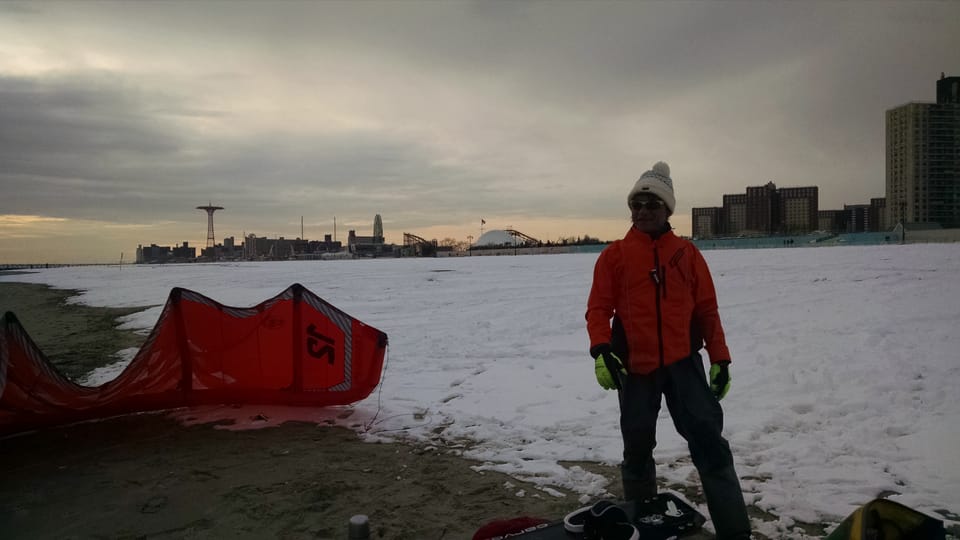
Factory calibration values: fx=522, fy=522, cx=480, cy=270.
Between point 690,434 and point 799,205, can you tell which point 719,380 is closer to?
point 690,434

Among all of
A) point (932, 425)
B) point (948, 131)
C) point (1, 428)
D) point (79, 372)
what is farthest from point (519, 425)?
point (948, 131)

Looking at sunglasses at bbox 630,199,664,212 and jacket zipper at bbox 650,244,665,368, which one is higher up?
sunglasses at bbox 630,199,664,212

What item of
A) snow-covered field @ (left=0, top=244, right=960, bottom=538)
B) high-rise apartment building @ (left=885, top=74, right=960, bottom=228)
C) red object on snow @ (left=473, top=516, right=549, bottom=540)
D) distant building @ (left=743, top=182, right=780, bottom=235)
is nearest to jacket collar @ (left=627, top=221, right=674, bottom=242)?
red object on snow @ (left=473, top=516, right=549, bottom=540)

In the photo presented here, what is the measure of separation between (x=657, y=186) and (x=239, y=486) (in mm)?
3724

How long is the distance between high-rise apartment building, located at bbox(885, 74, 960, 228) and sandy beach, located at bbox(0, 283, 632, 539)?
→ 104 meters

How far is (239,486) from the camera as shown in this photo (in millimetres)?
4012

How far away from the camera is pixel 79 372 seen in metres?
8.62

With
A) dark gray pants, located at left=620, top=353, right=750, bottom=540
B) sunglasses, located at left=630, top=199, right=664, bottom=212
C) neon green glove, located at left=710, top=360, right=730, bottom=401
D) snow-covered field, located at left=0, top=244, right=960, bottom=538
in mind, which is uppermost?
sunglasses, located at left=630, top=199, right=664, bottom=212

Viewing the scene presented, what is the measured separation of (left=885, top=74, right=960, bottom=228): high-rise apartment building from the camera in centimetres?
8269

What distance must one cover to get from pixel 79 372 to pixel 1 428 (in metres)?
4.10

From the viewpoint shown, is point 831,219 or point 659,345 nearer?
point 659,345

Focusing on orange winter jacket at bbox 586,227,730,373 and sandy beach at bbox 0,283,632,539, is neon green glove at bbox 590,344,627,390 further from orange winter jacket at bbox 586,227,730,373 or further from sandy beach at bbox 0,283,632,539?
sandy beach at bbox 0,283,632,539

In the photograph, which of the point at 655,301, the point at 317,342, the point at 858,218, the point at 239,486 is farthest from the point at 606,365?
the point at 858,218

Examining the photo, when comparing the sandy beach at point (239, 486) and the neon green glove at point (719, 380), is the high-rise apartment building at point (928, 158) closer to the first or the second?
the neon green glove at point (719, 380)
